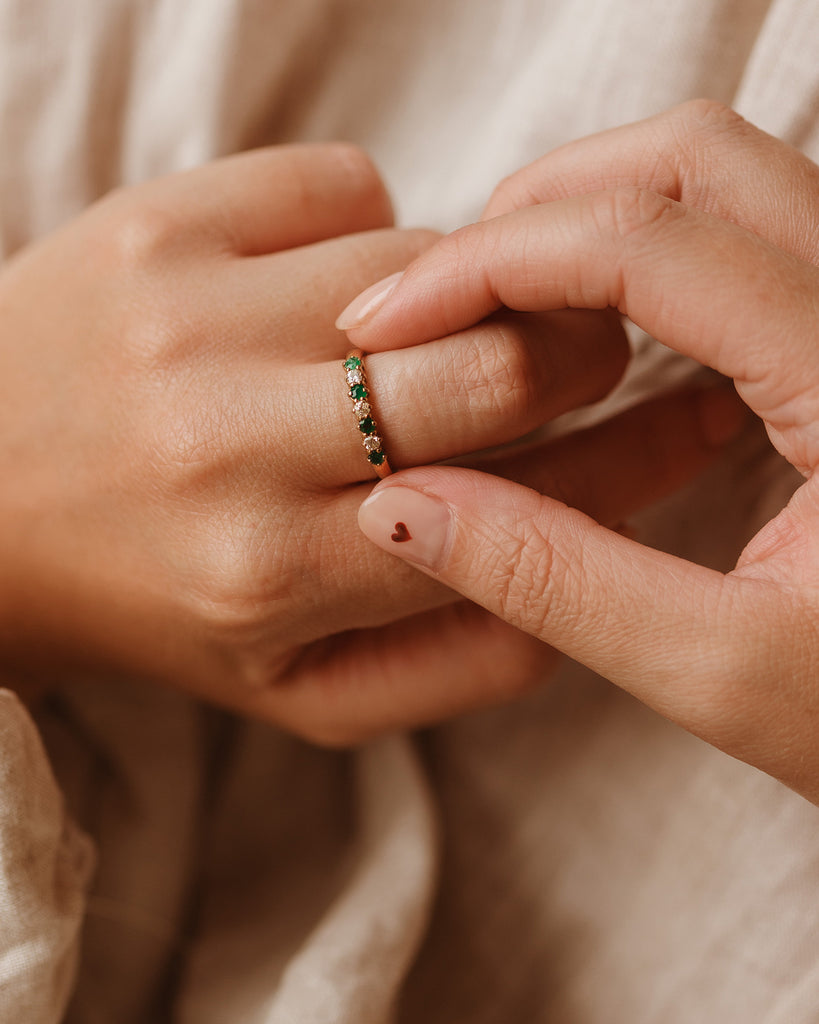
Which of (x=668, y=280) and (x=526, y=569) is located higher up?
(x=668, y=280)

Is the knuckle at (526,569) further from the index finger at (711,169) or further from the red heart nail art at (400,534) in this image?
the index finger at (711,169)

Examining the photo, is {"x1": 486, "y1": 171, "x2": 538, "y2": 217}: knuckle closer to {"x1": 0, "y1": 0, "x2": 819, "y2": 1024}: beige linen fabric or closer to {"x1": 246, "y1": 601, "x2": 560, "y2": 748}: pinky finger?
{"x1": 0, "y1": 0, "x2": 819, "y2": 1024}: beige linen fabric

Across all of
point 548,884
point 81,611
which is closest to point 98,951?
point 81,611

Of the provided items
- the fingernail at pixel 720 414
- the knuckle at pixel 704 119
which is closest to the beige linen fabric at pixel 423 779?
the fingernail at pixel 720 414

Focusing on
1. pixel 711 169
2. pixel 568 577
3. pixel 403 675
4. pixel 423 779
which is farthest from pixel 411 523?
pixel 423 779

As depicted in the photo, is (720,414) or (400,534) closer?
(400,534)

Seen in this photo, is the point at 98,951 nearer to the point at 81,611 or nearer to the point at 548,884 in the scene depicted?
the point at 81,611

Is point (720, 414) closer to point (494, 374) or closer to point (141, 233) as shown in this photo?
point (494, 374)

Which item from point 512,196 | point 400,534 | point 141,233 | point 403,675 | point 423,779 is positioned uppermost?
point 512,196
